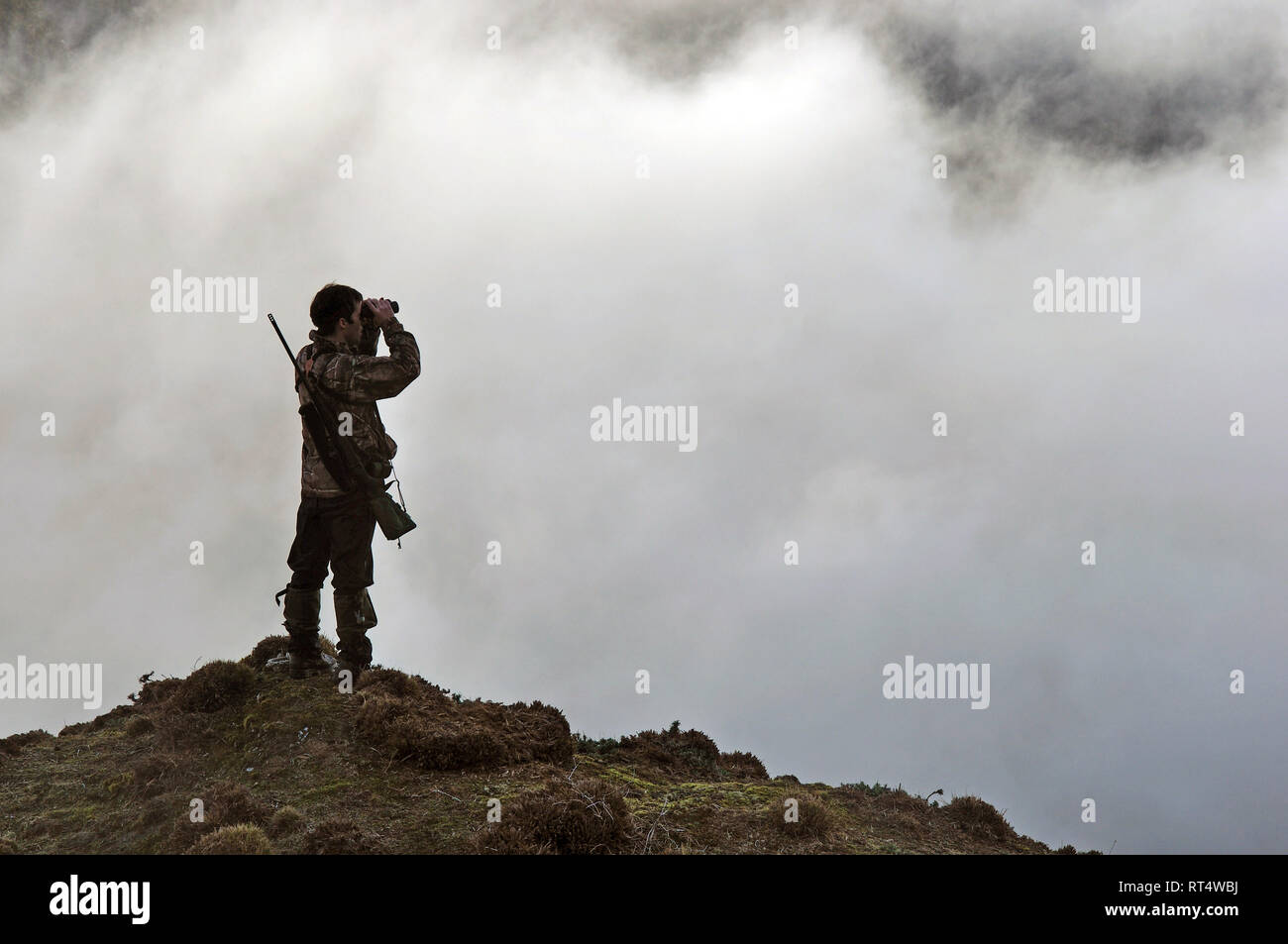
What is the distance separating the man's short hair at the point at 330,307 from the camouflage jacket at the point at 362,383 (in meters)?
0.18

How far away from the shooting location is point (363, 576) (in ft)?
37.8

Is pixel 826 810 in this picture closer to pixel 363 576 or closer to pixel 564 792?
pixel 564 792

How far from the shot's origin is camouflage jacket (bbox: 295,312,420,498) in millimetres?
10742

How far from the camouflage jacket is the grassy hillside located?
2.98 meters

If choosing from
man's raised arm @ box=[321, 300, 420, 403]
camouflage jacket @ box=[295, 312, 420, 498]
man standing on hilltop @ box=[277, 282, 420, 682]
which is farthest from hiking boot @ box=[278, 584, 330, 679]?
man's raised arm @ box=[321, 300, 420, 403]

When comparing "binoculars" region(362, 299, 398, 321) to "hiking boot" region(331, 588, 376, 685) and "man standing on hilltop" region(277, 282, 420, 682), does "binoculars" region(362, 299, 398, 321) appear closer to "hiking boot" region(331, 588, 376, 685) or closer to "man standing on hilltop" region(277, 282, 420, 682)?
"man standing on hilltop" region(277, 282, 420, 682)

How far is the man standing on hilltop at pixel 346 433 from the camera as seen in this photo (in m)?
10.8

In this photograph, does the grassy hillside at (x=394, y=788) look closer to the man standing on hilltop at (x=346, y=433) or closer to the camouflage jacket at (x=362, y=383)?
the man standing on hilltop at (x=346, y=433)

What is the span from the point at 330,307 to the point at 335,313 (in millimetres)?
102

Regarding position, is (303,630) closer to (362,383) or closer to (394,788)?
(394,788)
